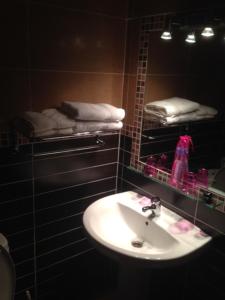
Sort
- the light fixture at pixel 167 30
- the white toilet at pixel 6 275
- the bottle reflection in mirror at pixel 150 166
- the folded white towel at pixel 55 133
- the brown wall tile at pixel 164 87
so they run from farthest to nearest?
the bottle reflection in mirror at pixel 150 166 → the brown wall tile at pixel 164 87 → the light fixture at pixel 167 30 → the folded white towel at pixel 55 133 → the white toilet at pixel 6 275

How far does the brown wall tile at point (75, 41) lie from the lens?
142 centimetres

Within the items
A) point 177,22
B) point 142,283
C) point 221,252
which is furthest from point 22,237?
point 177,22

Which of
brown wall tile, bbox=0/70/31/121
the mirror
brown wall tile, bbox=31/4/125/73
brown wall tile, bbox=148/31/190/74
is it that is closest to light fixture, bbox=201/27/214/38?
the mirror

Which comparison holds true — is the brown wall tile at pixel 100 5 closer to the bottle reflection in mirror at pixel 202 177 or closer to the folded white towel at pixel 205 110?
the folded white towel at pixel 205 110

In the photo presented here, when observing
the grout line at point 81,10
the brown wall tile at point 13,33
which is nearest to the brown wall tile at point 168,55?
the grout line at point 81,10

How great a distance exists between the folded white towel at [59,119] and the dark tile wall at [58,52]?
2.8 inches

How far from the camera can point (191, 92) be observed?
1555 millimetres

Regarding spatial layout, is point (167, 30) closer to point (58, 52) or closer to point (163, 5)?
point (163, 5)

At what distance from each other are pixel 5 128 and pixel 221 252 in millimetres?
1165

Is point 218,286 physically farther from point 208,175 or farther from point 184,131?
point 184,131

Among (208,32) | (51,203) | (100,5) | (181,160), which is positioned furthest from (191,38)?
(51,203)

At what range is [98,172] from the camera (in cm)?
185

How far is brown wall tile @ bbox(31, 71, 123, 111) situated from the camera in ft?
4.89

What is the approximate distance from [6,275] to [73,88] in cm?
96
